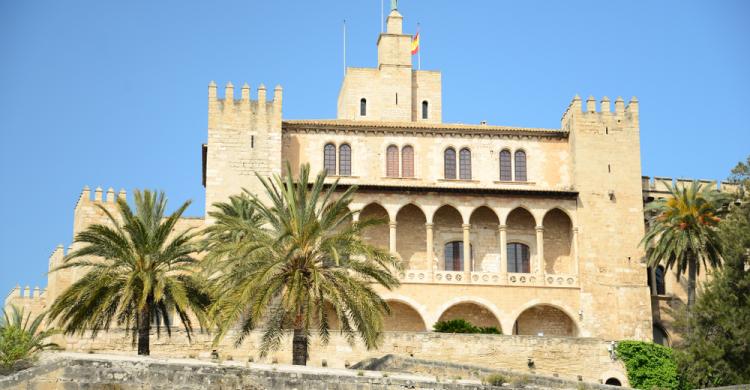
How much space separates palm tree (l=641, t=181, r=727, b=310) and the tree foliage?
7147 mm

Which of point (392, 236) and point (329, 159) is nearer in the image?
point (392, 236)

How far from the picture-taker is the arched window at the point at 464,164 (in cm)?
5253

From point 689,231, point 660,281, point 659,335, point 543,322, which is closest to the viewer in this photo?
point 689,231

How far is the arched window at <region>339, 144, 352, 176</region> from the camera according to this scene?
170ft

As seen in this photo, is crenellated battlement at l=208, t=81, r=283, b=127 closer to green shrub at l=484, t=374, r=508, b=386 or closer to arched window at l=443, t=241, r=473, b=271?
arched window at l=443, t=241, r=473, b=271

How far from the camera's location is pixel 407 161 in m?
52.3

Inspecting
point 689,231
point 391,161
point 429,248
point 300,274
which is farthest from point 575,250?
point 300,274

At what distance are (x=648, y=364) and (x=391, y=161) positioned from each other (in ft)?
49.4

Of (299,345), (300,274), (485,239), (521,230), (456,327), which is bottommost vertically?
(299,345)

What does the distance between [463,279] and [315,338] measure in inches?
421

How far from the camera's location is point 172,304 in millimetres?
36062

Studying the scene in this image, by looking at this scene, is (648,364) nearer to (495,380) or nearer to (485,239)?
→ (485,239)

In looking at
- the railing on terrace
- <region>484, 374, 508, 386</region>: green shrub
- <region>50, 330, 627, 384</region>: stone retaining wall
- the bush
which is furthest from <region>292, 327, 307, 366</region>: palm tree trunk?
the railing on terrace

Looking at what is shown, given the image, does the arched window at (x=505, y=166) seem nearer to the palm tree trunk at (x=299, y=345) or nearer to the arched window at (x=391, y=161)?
the arched window at (x=391, y=161)
